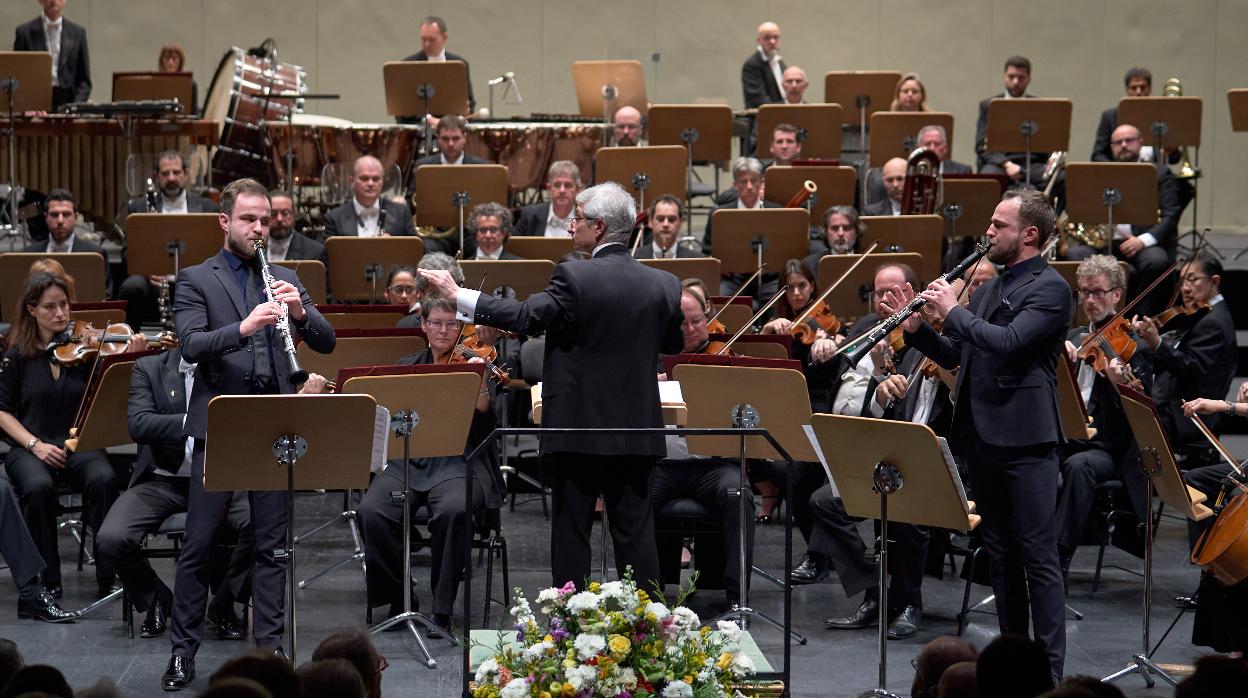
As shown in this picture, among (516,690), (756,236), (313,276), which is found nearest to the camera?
(516,690)

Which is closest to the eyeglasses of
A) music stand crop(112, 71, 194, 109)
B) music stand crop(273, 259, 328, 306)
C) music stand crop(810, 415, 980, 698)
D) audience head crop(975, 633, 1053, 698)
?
music stand crop(810, 415, 980, 698)

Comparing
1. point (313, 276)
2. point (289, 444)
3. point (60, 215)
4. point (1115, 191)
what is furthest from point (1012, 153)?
point (289, 444)

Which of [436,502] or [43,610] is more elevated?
[436,502]

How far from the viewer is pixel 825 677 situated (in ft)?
16.3

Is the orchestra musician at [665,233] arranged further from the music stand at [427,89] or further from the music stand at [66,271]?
the music stand at [66,271]

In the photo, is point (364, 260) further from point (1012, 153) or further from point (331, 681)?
point (331, 681)

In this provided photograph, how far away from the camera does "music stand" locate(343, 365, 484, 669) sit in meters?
4.89

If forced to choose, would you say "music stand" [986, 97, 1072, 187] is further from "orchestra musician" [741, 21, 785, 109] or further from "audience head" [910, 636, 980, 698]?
"audience head" [910, 636, 980, 698]

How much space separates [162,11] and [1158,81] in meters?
9.11

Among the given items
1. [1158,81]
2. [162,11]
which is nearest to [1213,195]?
[1158,81]

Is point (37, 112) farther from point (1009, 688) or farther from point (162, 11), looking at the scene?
→ point (1009, 688)

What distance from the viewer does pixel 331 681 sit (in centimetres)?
278

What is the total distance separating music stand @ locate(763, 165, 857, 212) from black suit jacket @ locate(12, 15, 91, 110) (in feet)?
17.4

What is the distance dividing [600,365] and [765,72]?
7532 millimetres
